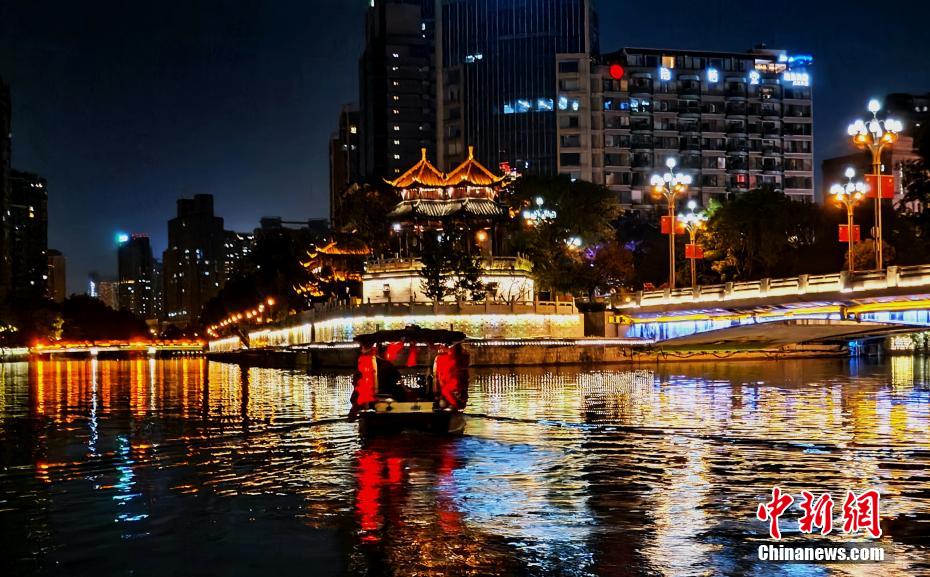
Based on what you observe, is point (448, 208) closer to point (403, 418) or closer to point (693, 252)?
point (693, 252)

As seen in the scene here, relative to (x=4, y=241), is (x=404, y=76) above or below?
above

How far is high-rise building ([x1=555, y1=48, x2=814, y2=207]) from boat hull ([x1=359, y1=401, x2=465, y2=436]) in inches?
5259

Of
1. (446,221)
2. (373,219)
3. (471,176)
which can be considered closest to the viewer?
(446,221)

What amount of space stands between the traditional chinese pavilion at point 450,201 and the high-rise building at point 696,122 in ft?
192

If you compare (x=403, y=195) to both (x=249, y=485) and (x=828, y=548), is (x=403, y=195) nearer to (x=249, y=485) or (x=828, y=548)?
(x=249, y=485)

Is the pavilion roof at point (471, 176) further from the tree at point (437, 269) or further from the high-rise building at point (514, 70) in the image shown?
the high-rise building at point (514, 70)

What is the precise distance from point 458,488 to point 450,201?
272 ft

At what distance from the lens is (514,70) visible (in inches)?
6270

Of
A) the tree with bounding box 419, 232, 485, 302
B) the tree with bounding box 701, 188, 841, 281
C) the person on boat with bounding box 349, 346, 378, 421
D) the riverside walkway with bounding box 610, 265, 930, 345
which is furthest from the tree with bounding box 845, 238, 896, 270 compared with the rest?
the person on boat with bounding box 349, 346, 378, 421

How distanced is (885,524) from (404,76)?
171399mm

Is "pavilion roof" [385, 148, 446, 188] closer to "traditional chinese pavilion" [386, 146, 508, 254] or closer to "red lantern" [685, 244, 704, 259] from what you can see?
"traditional chinese pavilion" [386, 146, 508, 254]

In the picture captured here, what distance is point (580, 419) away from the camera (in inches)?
1319

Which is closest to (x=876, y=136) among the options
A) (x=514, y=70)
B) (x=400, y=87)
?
(x=514, y=70)

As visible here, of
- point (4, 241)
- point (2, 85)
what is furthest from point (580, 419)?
point (2, 85)
